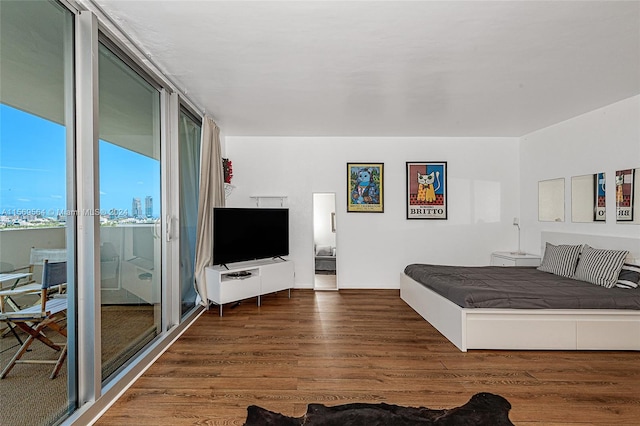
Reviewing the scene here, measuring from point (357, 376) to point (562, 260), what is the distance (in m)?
3.23

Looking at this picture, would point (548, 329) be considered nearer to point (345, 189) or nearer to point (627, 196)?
point (627, 196)

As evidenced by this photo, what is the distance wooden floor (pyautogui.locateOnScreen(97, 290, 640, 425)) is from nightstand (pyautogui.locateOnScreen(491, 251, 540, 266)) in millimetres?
2044

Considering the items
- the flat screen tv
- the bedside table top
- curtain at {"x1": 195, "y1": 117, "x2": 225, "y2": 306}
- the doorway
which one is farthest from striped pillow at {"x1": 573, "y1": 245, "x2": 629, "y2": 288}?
curtain at {"x1": 195, "y1": 117, "x2": 225, "y2": 306}

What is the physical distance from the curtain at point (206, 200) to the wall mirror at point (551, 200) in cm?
490

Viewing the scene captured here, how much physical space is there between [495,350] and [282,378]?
208 centimetres

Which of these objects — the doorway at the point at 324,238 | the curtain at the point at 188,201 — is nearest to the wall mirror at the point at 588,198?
the doorway at the point at 324,238

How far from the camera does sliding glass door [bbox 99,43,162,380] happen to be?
248 centimetres

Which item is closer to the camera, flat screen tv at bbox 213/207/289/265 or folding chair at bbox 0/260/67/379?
folding chair at bbox 0/260/67/379

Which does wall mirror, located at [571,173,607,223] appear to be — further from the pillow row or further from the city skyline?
the city skyline

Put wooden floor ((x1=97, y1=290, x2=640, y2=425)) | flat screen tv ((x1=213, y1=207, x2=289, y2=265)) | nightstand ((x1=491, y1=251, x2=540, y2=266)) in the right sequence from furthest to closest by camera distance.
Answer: nightstand ((x1=491, y1=251, x2=540, y2=266))
flat screen tv ((x1=213, y1=207, x2=289, y2=265))
wooden floor ((x1=97, y1=290, x2=640, y2=425))

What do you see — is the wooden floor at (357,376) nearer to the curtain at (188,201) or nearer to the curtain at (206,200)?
the curtain at (188,201)

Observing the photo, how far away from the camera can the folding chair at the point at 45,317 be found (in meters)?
1.73

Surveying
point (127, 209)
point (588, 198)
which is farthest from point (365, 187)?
point (127, 209)

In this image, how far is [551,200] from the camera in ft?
16.9
